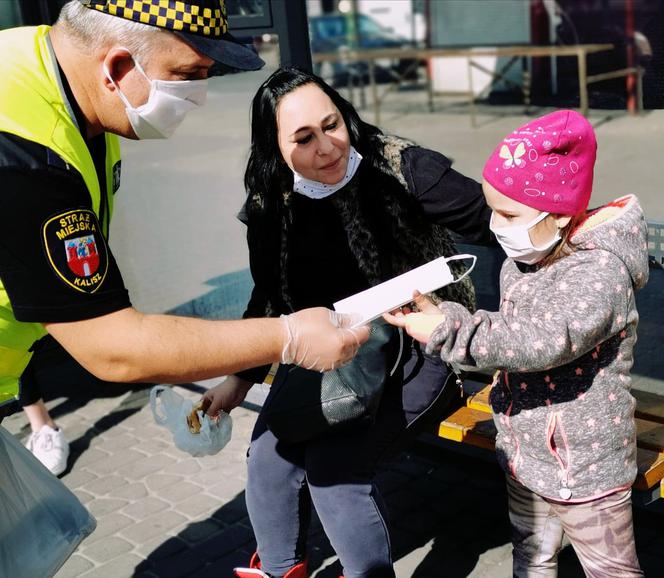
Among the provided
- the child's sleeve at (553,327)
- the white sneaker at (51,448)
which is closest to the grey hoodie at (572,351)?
the child's sleeve at (553,327)

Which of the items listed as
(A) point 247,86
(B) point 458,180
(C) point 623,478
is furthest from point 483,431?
(A) point 247,86

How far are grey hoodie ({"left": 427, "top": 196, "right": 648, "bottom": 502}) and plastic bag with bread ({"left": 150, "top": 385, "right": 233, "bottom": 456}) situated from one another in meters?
1.03

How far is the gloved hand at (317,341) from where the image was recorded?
2125 millimetres

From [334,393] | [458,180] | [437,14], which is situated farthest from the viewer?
[437,14]

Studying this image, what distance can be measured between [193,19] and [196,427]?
139 cm

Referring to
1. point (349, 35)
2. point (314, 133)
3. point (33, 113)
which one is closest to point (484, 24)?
point (314, 133)

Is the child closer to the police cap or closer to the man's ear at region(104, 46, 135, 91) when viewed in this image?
the police cap

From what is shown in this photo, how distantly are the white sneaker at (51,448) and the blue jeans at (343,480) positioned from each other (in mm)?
1555

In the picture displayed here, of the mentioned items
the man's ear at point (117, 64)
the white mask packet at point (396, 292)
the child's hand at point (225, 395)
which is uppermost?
the man's ear at point (117, 64)

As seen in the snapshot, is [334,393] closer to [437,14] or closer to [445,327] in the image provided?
[445,327]

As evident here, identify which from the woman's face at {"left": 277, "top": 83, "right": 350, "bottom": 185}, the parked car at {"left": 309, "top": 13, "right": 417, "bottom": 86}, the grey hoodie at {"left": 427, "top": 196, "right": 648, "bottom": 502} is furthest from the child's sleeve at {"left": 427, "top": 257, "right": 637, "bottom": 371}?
the parked car at {"left": 309, "top": 13, "right": 417, "bottom": 86}

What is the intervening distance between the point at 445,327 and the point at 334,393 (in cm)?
52

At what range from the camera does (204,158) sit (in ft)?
16.2

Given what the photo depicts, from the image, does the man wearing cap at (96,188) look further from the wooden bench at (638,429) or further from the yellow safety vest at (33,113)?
the wooden bench at (638,429)
